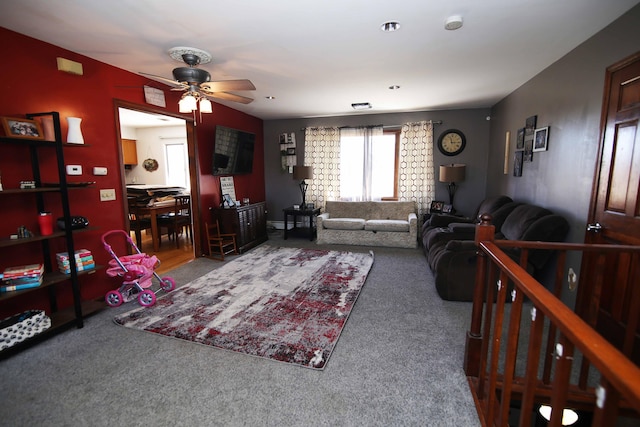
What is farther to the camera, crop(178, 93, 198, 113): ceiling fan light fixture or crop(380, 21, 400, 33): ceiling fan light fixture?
crop(178, 93, 198, 113): ceiling fan light fixture

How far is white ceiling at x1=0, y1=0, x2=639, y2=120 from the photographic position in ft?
6.88

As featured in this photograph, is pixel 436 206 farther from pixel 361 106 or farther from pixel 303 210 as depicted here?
pixel 303 210

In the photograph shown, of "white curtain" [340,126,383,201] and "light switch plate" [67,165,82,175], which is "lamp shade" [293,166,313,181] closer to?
"white curtain" [340,126,383,201]

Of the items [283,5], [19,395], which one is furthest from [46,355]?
[283,5]

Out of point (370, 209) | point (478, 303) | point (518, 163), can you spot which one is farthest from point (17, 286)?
point (518, 163)

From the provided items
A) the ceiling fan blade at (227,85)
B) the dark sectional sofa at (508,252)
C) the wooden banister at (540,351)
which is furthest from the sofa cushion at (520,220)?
the ceiling fan blade at (227,85)

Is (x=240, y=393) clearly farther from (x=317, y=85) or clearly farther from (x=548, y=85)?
(x=548, y=85)

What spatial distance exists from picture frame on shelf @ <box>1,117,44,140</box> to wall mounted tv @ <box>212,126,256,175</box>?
8.05ft

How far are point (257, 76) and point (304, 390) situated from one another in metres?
3.34

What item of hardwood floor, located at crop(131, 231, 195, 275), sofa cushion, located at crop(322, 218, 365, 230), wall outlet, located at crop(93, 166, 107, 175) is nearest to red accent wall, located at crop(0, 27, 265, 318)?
wall outlet, located at crop(93, 166, 107, 175)

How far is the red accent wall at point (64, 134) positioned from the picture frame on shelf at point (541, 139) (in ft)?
14.7

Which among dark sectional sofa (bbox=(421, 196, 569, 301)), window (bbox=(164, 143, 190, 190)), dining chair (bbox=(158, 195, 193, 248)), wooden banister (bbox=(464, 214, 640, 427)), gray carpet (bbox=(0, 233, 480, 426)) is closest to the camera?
wooden banister (bbox=(464, 214, 640, 427))

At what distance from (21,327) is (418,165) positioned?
5831 millimetres

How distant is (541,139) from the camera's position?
11.2ft
